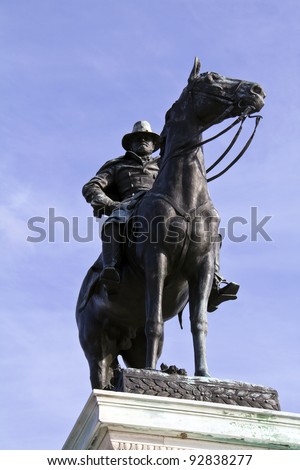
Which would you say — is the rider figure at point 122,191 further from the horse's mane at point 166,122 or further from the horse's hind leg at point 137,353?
the horse's hind leg at point 137,353

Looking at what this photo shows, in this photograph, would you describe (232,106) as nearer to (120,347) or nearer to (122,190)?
(122,190)

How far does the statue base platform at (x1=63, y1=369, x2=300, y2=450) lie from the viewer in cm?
1081

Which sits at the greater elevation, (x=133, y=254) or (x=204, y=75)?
(x=204, y=75)

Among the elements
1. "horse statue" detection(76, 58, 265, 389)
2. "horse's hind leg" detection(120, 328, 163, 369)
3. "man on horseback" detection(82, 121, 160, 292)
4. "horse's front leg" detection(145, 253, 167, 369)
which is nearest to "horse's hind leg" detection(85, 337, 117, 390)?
"horse statue" detection(76, 58, 265, 389)


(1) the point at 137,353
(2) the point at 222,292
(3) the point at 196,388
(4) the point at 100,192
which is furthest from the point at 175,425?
(4) the point at 100,192

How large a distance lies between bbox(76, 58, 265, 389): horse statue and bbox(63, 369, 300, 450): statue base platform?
2.04 ft

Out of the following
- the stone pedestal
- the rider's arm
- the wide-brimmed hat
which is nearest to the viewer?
the stone pedestal

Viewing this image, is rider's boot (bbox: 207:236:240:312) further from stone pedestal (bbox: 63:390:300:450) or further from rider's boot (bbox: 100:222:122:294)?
stone pedestal (bbox: 63:390:300:450)

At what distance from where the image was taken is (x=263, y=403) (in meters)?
11.7
